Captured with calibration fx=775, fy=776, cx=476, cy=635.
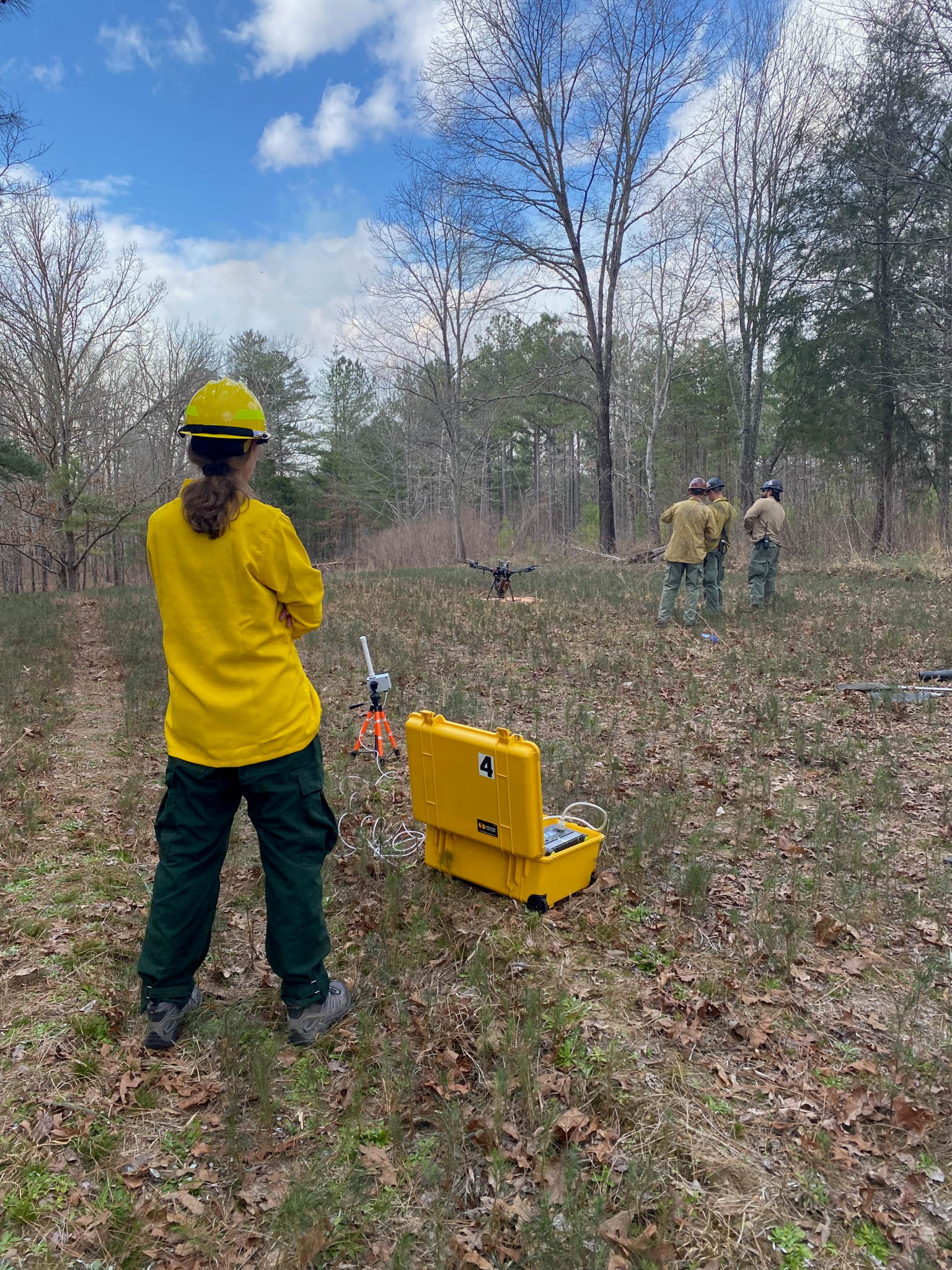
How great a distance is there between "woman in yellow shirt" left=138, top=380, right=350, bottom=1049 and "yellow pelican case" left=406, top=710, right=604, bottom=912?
0.95m

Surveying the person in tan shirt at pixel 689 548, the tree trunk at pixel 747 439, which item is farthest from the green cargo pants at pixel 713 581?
the tree trunk at pixel 747 439

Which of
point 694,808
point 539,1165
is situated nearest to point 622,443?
point 694,808

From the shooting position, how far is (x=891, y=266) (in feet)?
71.2

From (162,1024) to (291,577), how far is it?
1737 mm

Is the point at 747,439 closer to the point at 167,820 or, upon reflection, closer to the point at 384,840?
the point at 384,840

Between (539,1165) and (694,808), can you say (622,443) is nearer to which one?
(694,808)

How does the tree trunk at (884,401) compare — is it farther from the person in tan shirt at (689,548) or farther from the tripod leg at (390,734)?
the tripod leg at (390,734)

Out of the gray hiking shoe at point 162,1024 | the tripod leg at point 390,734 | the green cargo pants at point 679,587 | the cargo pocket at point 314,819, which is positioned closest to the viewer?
the cargo pocket at point 314,819

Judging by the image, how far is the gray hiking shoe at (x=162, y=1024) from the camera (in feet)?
9.44

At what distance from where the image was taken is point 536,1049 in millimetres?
2863

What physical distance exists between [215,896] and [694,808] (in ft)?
10.9

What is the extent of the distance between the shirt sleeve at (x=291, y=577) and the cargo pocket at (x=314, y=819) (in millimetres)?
553

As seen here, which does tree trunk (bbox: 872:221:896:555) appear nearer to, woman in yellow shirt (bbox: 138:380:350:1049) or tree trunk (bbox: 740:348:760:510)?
tree trunk (bbox: 740:348:760:510)

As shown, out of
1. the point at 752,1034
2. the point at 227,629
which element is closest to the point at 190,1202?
the point at 227,629
